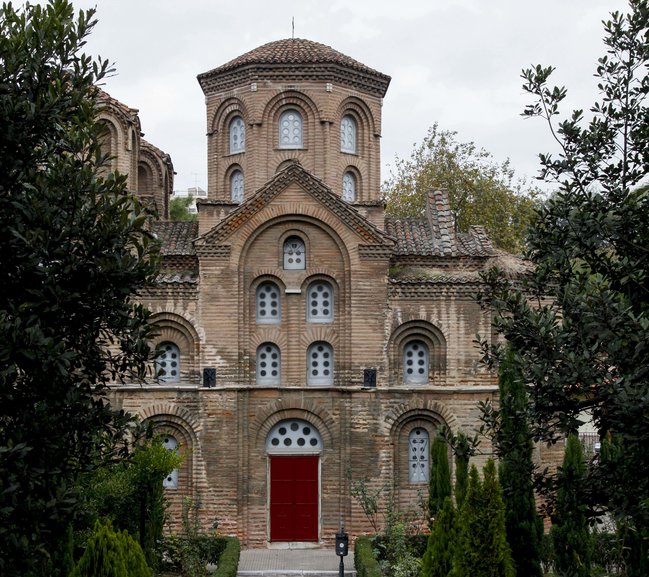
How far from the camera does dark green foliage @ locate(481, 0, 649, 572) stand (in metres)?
9.02

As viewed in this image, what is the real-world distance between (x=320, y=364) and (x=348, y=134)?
678 cm

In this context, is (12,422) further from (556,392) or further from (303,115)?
(303,115)

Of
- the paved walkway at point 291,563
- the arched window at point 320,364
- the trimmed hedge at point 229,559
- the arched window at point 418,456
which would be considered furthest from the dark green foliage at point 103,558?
the arched window at point 418,456

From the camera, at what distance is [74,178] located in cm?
945

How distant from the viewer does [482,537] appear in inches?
645

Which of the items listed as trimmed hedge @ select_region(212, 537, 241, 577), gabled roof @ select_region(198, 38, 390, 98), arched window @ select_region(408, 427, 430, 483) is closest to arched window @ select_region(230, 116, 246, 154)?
gabled roof @ select_region(198, 38, 390, 98)

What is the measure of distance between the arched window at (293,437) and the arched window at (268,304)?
2.67 metres

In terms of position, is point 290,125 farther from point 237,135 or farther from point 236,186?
point 236,186

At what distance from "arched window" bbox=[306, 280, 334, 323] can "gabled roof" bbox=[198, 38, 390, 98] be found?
5.84m

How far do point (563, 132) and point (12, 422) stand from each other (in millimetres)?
6457

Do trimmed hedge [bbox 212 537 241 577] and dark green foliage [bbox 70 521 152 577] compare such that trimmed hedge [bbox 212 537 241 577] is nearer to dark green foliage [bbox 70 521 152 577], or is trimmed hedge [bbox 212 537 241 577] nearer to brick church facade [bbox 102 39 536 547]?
brick church facade [bbox 102 39 536 547]

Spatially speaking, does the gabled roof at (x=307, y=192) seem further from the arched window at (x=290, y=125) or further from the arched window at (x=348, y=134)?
the arched window at (x=348, y=134)

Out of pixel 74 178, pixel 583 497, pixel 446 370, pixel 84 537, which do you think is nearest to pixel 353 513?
pixel 446 370

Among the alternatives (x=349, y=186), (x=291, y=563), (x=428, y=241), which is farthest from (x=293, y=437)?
(x=349, y=186)
